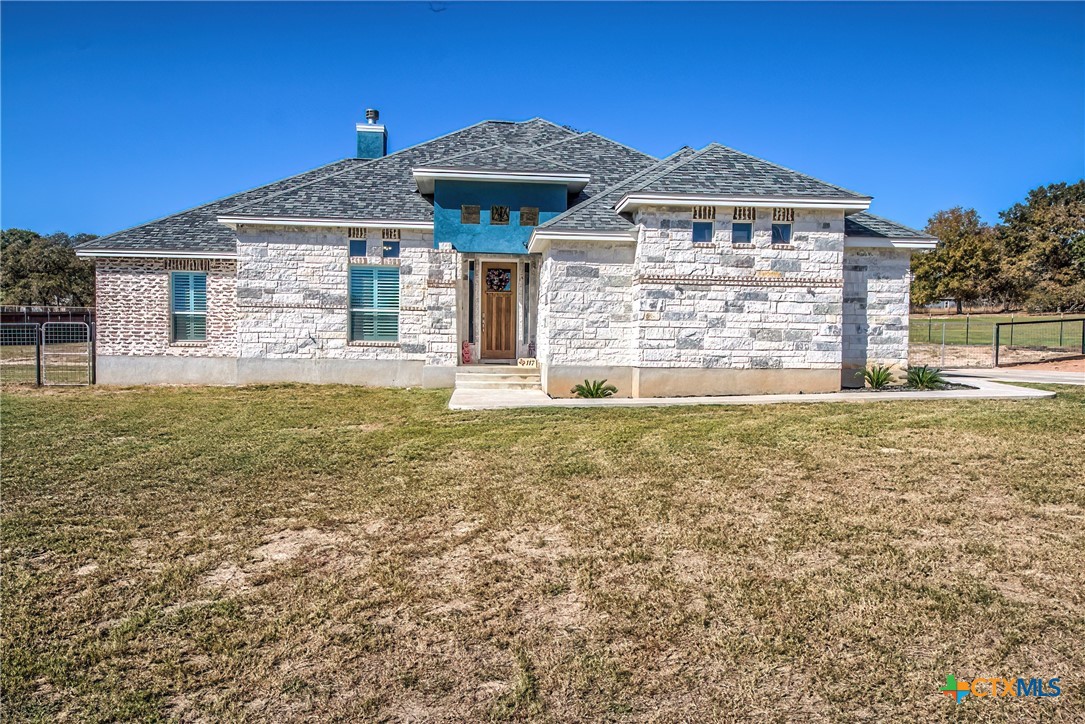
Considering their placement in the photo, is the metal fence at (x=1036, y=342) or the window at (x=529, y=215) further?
the metal fence at (x=1036, y=342)

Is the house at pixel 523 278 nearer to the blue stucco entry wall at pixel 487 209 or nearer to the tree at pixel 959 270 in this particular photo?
the blue stucco entry wall at pixel 487 209

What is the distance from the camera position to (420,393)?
14844mm

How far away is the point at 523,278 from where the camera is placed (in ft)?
54.1

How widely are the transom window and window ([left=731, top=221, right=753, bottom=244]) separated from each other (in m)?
0.46

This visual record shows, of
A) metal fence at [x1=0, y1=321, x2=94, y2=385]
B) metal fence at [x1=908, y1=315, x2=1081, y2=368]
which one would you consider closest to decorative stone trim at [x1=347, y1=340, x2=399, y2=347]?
metal fence at [x1=0, y1=321, x2=94, y2=385]

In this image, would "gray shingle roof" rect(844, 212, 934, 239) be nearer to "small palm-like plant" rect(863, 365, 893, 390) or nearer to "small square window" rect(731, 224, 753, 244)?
"small square window" rect(731, 224, 753, 244)

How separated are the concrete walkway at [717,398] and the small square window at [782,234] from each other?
3.11 m

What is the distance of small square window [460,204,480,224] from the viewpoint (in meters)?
15.2

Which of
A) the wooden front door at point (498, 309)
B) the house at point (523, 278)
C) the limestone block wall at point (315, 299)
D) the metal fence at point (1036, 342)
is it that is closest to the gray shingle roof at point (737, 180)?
the house at point (523, 278)

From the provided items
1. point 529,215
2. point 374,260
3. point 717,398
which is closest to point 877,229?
point 717,398

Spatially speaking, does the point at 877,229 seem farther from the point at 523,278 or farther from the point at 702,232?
the point at 523,278

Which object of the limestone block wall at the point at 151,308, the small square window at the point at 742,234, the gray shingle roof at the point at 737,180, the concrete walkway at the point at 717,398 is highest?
the gray shingle roof at the point at 737,180

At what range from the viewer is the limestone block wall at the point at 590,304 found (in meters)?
13.7

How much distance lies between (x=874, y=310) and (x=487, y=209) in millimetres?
8794
